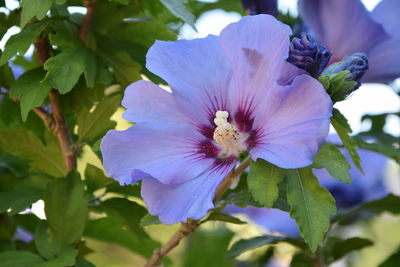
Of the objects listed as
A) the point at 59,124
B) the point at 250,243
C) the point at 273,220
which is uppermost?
the point at 59,124

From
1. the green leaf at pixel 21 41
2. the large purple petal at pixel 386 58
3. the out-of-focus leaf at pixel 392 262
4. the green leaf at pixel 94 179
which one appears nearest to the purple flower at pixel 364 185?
the out-of-focus leaf at pixel 392 262

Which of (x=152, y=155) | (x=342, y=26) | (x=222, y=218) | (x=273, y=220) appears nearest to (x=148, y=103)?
(x=152, y=155)

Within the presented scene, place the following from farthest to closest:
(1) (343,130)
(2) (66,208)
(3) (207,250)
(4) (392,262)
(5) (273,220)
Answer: (5) (273,220)
(4) (392,262)
(2) (66,208)
(1) (343,130)
(3) (207,250)

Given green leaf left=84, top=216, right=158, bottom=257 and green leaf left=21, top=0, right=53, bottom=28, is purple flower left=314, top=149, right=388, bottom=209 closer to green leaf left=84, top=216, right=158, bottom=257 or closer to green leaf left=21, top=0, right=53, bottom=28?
green leaf left=84, top=216, right=158, bottom=257

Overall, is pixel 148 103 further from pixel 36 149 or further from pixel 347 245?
pixel 347 245

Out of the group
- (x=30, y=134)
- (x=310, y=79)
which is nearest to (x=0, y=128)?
(x=30, y=134)

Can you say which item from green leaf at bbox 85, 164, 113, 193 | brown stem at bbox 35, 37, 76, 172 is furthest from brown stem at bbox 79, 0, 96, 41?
green leaf at bbox 85, 164, 113, 193
